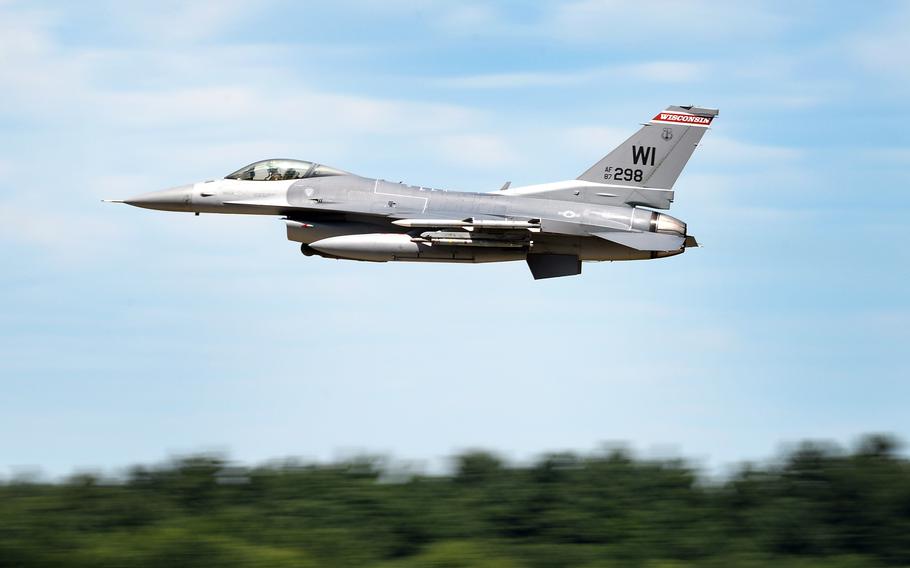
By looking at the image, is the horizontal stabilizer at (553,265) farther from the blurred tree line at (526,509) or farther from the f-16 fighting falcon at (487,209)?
the blurred tree line at (526,509)

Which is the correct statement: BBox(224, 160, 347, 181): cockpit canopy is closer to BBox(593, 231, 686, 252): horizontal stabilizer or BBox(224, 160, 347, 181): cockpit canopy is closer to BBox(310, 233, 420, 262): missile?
BBox(310, 233, 420, 262): missile

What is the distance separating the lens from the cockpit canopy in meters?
27.5

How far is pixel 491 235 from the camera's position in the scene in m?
25.7

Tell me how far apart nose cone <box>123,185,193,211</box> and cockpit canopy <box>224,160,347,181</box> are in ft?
3.33

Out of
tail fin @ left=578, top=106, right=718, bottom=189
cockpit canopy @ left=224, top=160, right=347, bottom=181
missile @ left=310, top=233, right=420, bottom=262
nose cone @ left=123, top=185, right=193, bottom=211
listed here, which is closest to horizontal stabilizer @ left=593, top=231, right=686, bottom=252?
tail fin @ left=578, top=106, right=718, bottom=189

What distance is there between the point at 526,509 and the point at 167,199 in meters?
20.6

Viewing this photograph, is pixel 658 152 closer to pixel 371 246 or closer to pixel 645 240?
pixel 645 240

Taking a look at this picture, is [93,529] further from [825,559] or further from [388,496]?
[825,559]

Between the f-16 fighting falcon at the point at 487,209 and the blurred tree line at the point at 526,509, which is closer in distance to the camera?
the f-16 fighting falcon at the point at 487,209

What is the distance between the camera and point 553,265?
2702 cm

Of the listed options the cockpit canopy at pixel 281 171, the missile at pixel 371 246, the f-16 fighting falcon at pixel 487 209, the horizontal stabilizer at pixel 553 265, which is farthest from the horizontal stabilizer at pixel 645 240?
the cockpit canopy at pixel 281 171

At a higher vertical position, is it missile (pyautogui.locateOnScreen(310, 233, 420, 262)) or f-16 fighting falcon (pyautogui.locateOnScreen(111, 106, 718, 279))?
f-16 fighting falcon (pyautogui.locateOnScreen(111, 106, 718, 279))

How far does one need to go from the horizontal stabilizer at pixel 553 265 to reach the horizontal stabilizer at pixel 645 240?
1.22m

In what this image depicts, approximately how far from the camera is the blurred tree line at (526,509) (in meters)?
36.4
